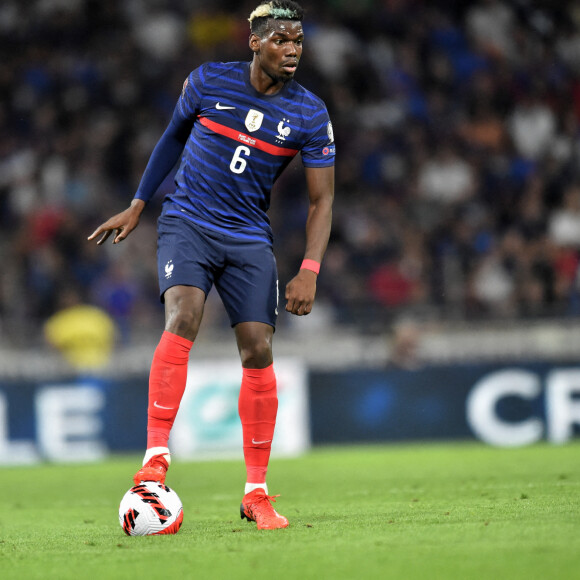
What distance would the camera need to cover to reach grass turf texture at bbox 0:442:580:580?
3428 mm

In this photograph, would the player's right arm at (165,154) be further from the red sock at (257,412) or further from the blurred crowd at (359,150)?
the blurred crowd at (359,150)

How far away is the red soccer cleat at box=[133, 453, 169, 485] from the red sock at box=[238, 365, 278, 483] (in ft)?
1.47

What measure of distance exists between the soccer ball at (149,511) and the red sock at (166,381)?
0.82 ft

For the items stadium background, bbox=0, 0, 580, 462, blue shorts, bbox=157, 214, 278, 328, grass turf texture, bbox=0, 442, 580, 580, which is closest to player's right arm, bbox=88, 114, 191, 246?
blue shorts, bbox=157, 214, 278, 328

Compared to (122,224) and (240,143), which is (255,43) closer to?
(240,143)

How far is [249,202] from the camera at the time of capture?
503 centimetres

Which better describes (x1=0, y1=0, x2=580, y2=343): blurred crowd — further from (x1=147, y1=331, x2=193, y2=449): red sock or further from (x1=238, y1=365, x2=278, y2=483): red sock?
(x1=147, y1=331, x2=193, y2=449): red sock

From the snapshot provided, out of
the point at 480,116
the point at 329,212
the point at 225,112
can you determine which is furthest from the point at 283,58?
the point at 480,116

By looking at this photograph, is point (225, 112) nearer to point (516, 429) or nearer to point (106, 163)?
point (516, 429)

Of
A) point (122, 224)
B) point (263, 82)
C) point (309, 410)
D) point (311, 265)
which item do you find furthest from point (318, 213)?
point (309, 410)

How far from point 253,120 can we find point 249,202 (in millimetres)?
377

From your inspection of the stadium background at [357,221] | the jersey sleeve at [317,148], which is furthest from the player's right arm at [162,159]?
the stadium background at [357,221]

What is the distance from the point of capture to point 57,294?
1238 centimetres

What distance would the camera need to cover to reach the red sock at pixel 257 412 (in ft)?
16.3
